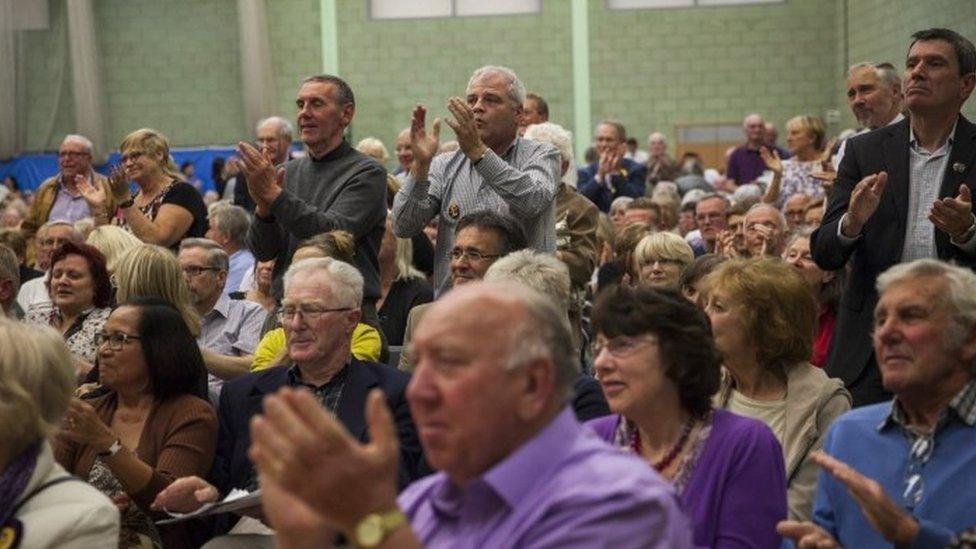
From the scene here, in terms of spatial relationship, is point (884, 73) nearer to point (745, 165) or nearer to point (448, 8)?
point (745, 165)

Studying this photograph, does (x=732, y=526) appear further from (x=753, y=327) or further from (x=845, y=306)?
(x=845, y=306)

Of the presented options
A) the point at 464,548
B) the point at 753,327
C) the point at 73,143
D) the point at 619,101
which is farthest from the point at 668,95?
the point at 464,548

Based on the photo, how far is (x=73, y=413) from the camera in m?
3.69

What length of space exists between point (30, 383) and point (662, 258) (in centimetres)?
299

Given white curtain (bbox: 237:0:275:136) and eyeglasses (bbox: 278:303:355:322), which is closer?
eyeglasses (bbox: 278:303:355:322)

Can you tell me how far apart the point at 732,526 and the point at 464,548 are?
3.18ft

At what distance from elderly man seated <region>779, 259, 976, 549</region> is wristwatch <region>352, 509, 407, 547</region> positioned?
117cm

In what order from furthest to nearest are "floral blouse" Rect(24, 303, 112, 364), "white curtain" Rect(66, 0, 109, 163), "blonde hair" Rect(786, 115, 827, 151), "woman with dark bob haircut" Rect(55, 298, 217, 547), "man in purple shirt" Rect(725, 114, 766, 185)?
"white curtain" Rect(66, 0, 109, 163) → "man in purple shirt" Rect(725, 114, 766, 185) → "blonde hair" Rect(786, 115, 827, 151) → "floral blouse" Rect(24, 303, 112, 364) → "woman with dark bob haircut" Rect(55, 298, 217, 547)

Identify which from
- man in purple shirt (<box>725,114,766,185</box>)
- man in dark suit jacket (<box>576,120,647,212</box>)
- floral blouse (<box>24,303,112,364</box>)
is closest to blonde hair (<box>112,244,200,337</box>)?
floral blouse (<box>24,303,112,364</box>)

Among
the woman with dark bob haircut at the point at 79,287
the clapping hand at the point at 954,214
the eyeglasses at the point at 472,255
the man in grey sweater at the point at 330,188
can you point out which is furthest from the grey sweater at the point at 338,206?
the clapping hand at the point at 954,214

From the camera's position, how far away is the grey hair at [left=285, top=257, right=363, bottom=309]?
418 centimetres

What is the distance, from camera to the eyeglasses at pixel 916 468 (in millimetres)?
2906

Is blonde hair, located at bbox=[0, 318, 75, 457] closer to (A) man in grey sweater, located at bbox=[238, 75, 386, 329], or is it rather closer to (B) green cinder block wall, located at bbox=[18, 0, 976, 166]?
(A) man in grey sweater, located at bbox=[238, 75, 386, 329]

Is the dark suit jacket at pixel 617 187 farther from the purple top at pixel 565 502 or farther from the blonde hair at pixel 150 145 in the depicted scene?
the purple top at pixel 565 502
